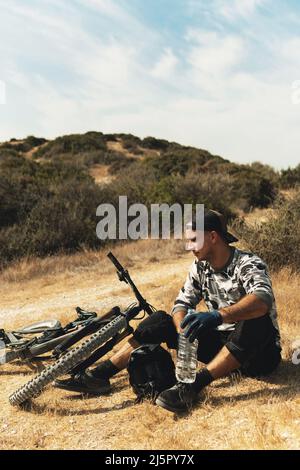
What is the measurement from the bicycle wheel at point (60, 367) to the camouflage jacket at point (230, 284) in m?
0.63

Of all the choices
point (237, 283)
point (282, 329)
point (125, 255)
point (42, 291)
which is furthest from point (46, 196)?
point (237, 283)

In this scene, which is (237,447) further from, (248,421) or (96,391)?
(96,391)

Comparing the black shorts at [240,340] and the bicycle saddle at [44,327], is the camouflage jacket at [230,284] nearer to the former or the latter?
the black shorts at [240,340]

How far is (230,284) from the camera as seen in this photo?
388 cm

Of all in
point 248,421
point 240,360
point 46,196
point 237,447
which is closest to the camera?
point 237,447

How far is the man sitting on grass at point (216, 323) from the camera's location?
352 cm

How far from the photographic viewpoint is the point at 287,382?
13.1 feet

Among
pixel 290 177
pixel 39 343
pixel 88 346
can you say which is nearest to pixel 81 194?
pixel 39 343

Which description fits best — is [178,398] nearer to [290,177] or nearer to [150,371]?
[150,371]

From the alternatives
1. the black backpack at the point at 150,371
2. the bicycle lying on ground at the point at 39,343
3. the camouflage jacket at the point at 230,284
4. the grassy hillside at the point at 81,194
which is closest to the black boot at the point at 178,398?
the black backpack at the point at 150,371

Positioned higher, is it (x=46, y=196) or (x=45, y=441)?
(x=46, y=196)

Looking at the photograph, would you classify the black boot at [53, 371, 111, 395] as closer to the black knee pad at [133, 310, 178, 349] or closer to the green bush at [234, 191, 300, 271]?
the black knee pad at [133, 310, 178, 349]

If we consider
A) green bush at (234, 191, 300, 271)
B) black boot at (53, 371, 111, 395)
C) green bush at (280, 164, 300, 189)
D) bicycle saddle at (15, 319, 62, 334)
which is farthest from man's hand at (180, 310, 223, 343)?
green bush at (280, 164, 300, 189)

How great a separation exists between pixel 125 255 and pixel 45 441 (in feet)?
26.4
